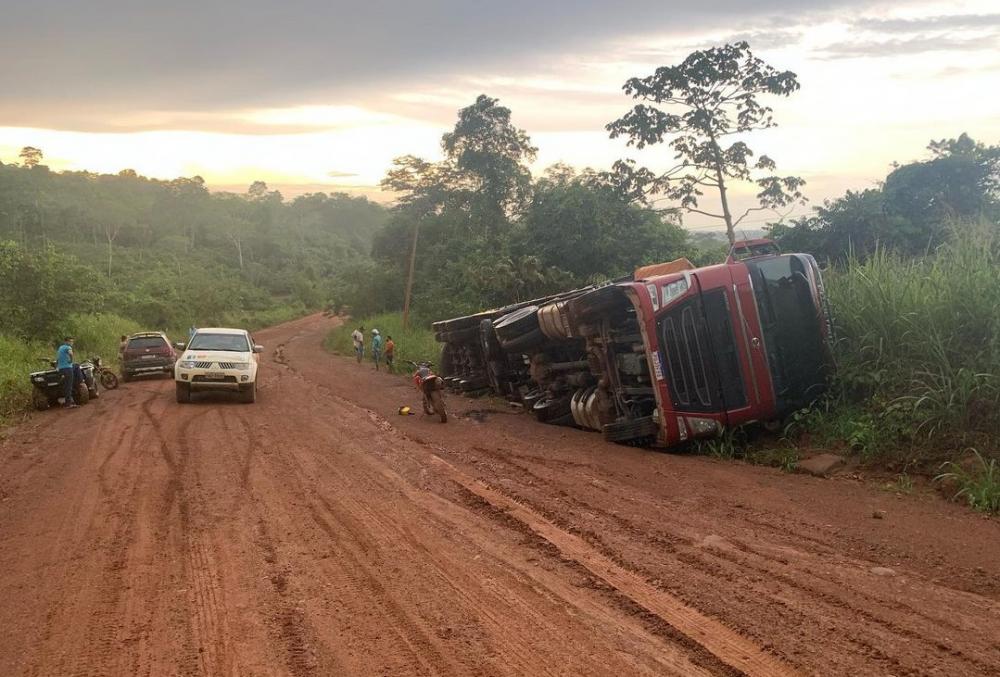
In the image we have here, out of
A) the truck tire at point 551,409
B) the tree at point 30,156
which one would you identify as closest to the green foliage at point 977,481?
the truck tire at point 551,409

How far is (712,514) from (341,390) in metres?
12.5

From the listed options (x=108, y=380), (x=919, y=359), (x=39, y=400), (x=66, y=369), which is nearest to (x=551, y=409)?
(x=919, y=359)

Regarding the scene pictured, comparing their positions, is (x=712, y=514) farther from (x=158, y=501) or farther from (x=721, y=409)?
(x=158, y=501)

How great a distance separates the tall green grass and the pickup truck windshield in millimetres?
11449

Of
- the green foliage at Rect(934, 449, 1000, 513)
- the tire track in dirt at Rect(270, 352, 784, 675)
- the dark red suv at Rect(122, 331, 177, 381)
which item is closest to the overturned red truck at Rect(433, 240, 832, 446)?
the green foliage at Rect(934, 449, 1000, 513)

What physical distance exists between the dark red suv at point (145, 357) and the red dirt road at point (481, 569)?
12599 mm

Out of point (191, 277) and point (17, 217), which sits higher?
point (17, 217)

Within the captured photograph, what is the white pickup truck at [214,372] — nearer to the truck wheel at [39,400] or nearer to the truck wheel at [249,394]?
the truck wheel at [249,394]

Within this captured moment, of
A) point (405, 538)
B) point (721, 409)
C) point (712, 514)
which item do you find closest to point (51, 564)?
point (405, 538)

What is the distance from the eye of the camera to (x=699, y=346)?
28.7 ft

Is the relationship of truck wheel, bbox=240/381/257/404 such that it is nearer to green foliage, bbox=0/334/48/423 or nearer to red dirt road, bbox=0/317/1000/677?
green foliage, bbox=0/334/48/423

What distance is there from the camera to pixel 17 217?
59594mm

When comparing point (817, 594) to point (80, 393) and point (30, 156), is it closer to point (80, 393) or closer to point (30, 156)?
point (80, 393)

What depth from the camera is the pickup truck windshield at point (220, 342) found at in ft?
50.8
